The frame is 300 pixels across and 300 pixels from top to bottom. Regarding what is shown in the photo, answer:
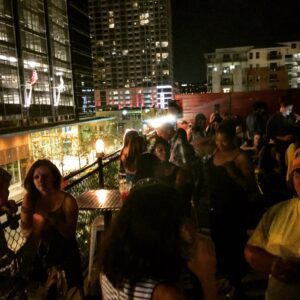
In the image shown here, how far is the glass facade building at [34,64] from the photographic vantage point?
4728 centimetres

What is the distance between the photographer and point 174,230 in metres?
1.55

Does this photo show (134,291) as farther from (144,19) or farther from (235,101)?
(144,19)

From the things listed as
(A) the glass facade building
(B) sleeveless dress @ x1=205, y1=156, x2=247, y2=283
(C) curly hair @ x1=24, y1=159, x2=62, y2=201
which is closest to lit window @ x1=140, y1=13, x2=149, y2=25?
(A) the glass facade building

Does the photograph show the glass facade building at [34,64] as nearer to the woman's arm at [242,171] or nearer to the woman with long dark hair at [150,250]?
the woman's arm at [242,171]

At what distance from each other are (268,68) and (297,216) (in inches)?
2977

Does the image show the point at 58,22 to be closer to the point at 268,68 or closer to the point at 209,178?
the point at 268,68

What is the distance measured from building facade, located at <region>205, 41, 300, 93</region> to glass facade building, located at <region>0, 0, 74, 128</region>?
31.7m

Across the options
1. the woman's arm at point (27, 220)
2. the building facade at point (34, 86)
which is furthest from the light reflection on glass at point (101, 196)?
the building facade at point (34, 86)

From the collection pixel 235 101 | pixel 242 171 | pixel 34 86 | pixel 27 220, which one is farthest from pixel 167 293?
pixel 34 86

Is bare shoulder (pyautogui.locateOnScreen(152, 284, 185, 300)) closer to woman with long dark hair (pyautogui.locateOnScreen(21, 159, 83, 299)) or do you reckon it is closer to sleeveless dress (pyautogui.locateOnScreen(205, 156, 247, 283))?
A: woman with long dark hair (pyautogui.locateOnScreen(21, 159, 83, 299))

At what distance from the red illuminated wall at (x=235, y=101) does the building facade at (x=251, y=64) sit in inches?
2389

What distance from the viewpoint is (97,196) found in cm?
445

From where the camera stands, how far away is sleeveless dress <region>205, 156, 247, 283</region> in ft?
12.3

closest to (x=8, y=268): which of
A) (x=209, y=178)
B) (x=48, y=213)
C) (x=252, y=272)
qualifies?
(x=48, y=213)
